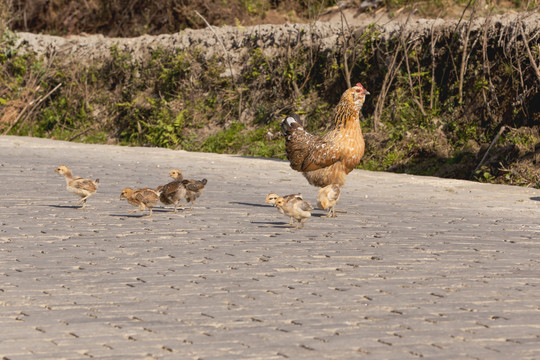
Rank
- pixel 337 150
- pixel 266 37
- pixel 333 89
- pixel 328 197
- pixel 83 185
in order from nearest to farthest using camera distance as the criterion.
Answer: pixel 328 197 < pixel 83 185 < pixel 337 150 < pixel 333 89 < pixel 266 37

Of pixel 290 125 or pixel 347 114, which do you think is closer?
pixel 347 114

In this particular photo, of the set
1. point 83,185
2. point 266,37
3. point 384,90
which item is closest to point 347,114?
point 83,185

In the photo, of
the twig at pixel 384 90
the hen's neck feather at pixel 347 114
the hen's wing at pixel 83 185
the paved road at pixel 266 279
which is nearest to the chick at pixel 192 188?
the paved road at pixel 266 279

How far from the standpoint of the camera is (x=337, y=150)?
36.1ft

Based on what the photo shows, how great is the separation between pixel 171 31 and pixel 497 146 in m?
15.2

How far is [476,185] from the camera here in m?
14.3

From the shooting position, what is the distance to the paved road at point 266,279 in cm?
528

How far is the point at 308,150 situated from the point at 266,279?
4532mm

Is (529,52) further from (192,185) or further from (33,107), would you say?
(33,107)

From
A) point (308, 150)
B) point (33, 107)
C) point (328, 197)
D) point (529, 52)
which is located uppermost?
point (529, 52)

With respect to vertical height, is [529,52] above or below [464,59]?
above

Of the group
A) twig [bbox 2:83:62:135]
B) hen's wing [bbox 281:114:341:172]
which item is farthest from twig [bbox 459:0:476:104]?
twig [bbox 2:83:62:135]

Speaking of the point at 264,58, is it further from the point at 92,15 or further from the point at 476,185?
the point at 92,15

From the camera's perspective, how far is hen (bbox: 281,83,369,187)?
11055mm
